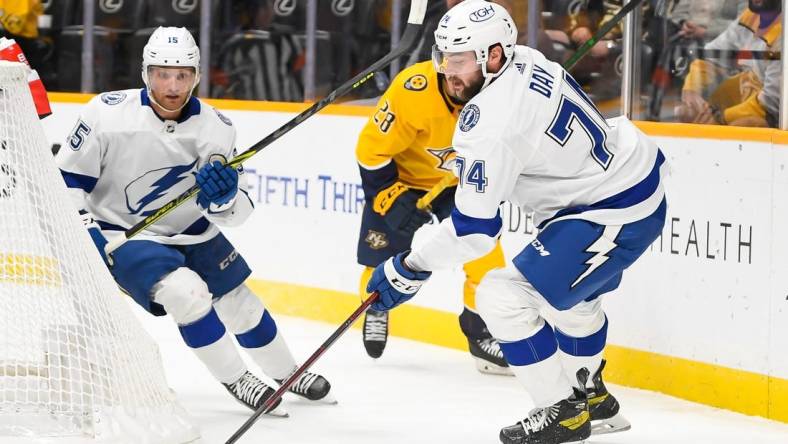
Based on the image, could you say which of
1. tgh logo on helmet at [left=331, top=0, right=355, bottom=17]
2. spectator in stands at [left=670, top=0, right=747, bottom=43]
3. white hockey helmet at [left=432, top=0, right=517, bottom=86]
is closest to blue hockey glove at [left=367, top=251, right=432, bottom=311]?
white hockey helmet at [left=432, top=0, right=517, bottom=86]

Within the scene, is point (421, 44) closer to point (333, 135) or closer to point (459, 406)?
point (333, 135)

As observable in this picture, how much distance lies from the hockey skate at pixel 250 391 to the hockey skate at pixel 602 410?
857 millimetres

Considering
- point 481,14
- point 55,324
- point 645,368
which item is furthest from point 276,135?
point 645,368

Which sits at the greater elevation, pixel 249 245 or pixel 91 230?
pixel 91 230

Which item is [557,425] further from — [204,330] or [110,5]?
[110,5]

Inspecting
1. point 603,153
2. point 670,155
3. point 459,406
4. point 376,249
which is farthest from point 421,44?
point 603,153

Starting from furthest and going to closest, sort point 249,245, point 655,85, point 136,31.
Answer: point 136,31, point 249,245, point 655,85

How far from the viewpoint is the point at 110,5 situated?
7129mm

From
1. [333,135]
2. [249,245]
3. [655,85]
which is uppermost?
[655,85]

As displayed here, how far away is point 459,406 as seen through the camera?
4.43 meters

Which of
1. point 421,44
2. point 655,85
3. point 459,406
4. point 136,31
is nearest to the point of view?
point 459,406

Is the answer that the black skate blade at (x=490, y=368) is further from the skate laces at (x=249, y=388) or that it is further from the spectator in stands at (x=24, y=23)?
the spectator in stands at (x=24, y=23)

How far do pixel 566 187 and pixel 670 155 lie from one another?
1071 mm

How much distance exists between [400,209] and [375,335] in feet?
1.94
